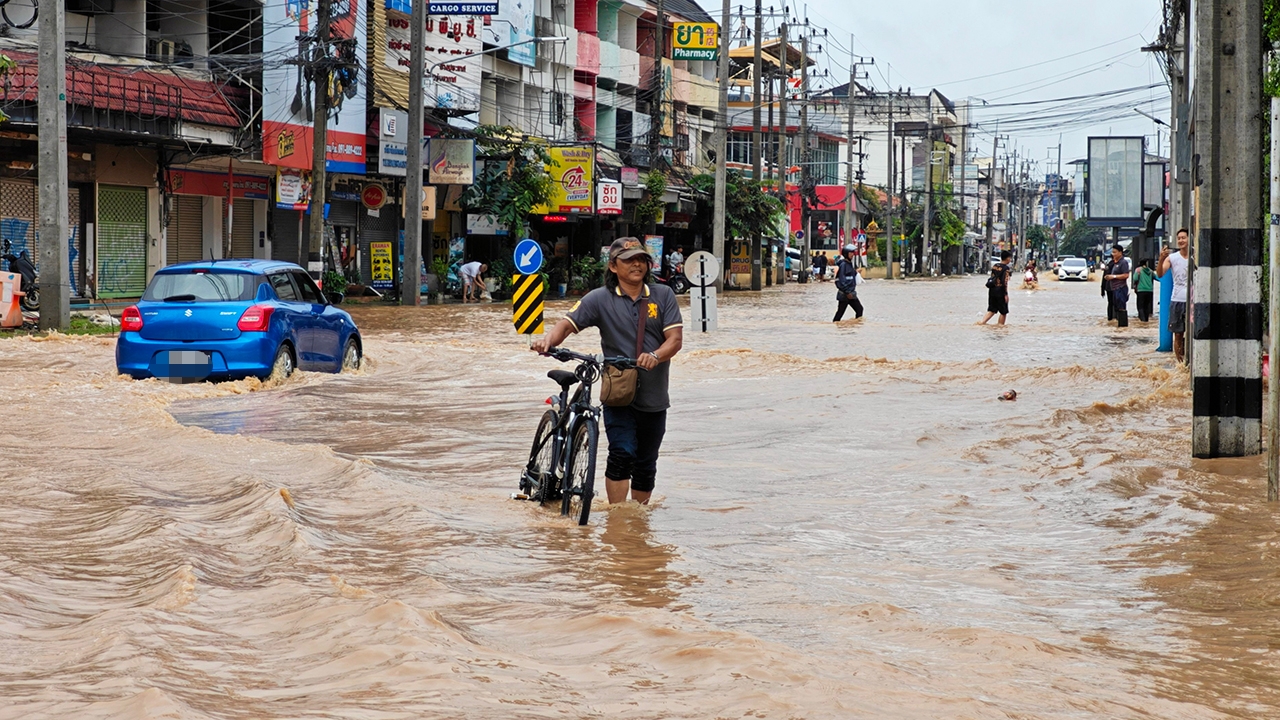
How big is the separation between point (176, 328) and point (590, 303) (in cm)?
840

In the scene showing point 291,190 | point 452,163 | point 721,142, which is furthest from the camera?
point 721,142

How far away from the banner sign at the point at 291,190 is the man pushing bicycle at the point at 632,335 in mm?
26189

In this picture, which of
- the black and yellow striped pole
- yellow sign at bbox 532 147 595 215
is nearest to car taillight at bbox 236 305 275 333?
the black and yellow striped pole

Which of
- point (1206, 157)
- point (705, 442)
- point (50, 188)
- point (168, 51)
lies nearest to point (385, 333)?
point (50, 188)

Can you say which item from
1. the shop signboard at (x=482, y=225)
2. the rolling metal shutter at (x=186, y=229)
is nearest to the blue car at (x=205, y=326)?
the rolling metal shutter at (x=186, y=229)

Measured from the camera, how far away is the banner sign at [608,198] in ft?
144

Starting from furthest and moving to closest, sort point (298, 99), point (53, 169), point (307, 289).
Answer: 1. point (298, 99)
2. point (53, 169)
3. point (307, 289)

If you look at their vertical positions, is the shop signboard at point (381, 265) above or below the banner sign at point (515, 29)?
below

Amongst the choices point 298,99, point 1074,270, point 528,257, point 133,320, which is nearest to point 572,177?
→ point 298,99

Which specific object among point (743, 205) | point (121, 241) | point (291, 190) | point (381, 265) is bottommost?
point (381, 265)

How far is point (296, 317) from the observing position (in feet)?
53.2

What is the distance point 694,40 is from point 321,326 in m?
40.6

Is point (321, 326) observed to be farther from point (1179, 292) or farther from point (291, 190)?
point (291, 190)

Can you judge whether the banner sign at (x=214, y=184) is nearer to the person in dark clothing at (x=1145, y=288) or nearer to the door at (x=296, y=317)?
the door at (x=296, y=317)
